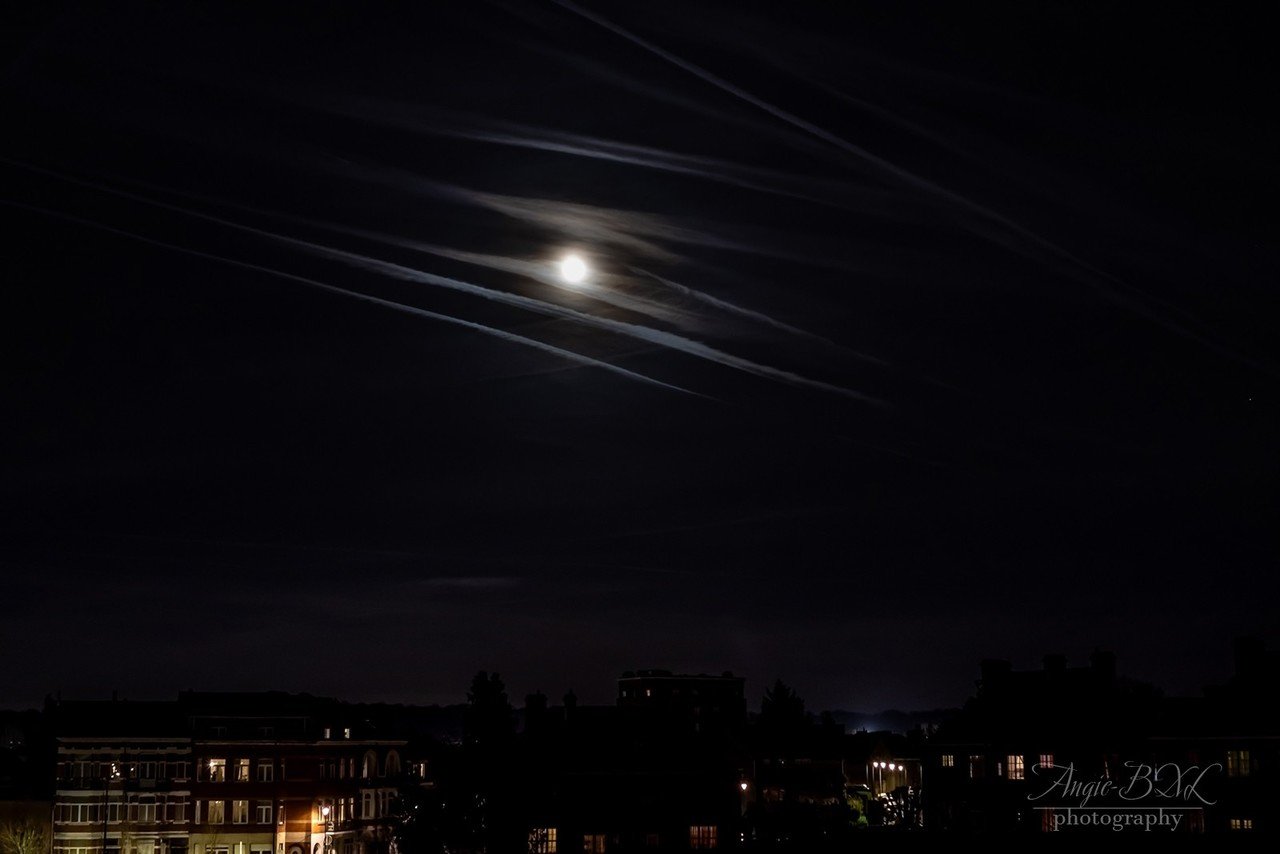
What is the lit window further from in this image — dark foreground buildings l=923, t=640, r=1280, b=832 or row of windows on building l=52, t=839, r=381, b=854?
row of windows on building l=52, t=839, r=381, b=854

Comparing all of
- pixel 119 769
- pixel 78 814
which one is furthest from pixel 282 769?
pixel 78 814

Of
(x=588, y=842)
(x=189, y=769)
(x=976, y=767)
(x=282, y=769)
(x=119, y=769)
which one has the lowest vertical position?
(x=588, y=842)

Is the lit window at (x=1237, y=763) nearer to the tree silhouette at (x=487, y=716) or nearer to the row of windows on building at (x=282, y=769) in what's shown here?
the tree silhouette at (x=487, y=716)

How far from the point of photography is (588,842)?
92.9 meters

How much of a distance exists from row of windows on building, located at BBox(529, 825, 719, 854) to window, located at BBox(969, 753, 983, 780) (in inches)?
629

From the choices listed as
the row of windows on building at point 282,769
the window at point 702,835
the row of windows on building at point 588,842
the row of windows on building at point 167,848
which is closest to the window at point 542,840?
the row of windows on building at point 588,842

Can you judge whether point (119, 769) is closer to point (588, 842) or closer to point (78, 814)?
point (78, 814)

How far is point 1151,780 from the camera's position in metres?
77.1

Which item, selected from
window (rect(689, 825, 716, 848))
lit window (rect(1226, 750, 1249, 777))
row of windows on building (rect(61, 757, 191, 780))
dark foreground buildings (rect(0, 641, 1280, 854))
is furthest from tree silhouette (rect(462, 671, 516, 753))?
lit window (rect(1226, 750, 1249, 777))

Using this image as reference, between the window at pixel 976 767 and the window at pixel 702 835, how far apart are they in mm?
16918

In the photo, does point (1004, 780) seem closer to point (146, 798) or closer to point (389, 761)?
point (389, 761)

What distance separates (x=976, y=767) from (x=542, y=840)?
87.3 ft

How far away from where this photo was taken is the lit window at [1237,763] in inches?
3206

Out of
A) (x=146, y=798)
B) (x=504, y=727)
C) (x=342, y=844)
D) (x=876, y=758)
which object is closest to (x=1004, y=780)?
(x=504, y=727)
